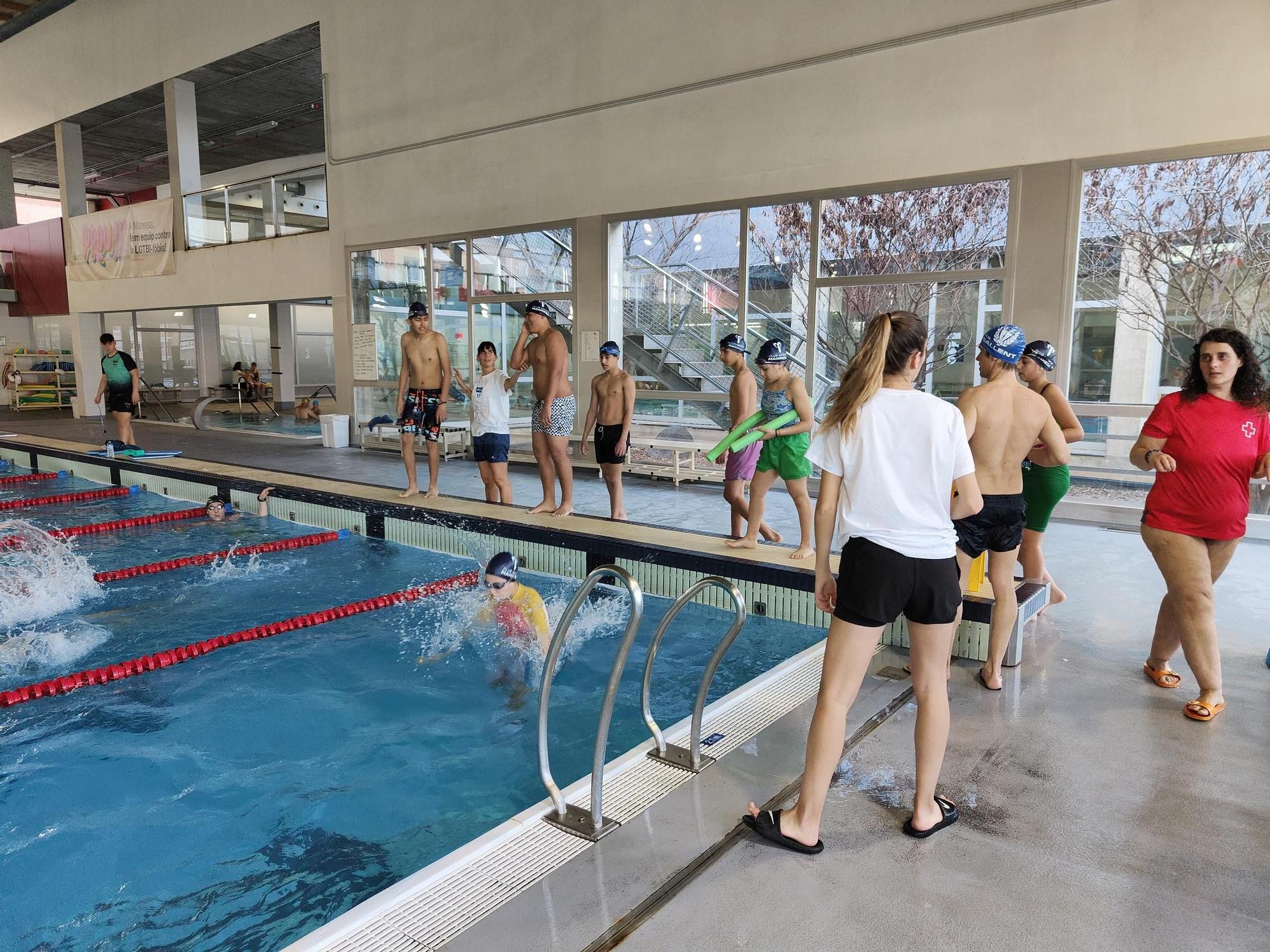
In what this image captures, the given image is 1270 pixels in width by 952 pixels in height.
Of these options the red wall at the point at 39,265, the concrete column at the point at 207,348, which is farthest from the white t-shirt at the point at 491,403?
the concrete column at the point at 207,348

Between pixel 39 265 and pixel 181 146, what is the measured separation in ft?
26.1

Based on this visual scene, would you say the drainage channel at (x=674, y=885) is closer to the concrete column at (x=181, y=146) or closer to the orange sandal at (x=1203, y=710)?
the orange sandal at (x=1203, y=710)

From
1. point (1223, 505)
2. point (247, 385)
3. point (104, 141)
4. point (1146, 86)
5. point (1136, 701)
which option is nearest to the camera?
point (1223, 505)

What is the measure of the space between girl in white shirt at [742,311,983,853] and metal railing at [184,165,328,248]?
12023mm

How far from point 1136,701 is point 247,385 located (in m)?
20.2

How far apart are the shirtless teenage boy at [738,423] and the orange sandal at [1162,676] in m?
2.26

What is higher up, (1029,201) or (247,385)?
(1029,201)

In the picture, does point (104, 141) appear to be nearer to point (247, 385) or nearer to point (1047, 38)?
point (247, 385)

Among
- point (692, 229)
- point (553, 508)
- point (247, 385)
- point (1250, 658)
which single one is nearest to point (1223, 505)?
point (1250, 658)

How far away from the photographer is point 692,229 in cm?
897

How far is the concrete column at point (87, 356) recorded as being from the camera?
1711 centimetres

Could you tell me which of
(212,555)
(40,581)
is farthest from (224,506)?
(40,581)

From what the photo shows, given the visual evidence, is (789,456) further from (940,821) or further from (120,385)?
(120,385)

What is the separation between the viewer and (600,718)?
2154 millimetres
